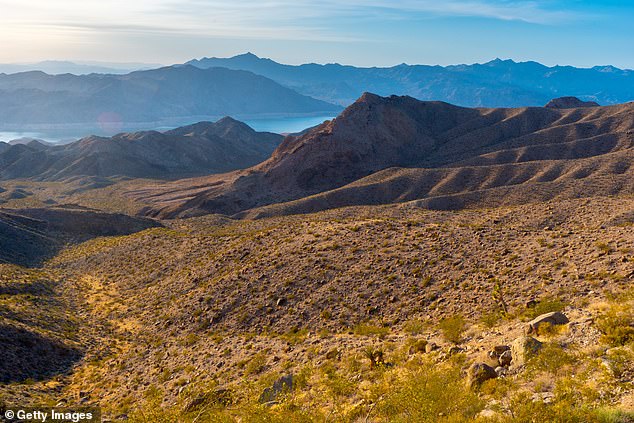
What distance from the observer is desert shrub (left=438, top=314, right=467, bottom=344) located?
707 inches

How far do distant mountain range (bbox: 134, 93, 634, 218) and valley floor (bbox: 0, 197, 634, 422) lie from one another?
2995 centimetres

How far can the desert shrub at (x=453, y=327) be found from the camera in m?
18.0

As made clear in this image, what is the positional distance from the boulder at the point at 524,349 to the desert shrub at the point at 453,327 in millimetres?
3906

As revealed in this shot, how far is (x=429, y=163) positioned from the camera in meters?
103

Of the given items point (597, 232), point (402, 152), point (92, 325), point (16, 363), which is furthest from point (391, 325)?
point (402, 152)

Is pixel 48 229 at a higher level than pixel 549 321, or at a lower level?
lower

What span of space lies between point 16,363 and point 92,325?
8315 millimetres

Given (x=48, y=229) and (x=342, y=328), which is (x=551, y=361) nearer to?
(x=342, y=328)

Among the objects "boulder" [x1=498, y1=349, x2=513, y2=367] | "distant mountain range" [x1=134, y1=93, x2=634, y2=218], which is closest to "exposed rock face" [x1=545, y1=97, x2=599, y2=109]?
"distant mountain range" [x1=134, y1=93, x2=634, y2=218]

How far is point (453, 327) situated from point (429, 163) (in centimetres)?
8850

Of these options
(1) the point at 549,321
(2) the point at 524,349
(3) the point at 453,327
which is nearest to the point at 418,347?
(3) the point at 453,327

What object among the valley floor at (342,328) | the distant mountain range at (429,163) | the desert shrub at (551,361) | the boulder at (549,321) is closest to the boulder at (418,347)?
the valley floor at (342,328)

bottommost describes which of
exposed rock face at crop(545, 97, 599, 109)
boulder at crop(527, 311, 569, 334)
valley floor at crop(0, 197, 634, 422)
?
valley floor at crop(0, 197, 634, 422)

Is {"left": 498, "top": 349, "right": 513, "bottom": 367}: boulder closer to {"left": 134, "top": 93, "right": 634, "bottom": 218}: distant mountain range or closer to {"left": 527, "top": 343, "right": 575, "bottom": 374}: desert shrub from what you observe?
{"left": 527, "top": 343, "right": 575, "bottom": 374}: desert shrub
